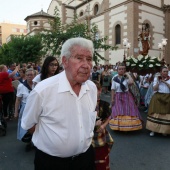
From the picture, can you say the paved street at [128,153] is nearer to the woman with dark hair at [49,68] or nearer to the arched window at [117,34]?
the woman with dark hair at [49,68]

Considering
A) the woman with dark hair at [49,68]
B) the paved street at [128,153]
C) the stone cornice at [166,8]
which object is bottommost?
the paved street at [128,153]

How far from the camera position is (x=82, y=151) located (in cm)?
199

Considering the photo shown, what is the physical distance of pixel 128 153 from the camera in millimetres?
4480

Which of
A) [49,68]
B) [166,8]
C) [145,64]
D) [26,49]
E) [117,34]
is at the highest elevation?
[166,8]

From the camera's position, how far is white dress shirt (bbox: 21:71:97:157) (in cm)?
183

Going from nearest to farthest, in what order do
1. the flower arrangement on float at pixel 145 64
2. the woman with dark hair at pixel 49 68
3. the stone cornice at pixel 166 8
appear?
1. the woman with dark hair at pixel 49 68
2. the flower arrangement on float at pixel 145 64
3. the stone cornice at pixel 166 8

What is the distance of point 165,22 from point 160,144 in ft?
64.0

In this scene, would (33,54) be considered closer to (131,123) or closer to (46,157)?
(131,123)

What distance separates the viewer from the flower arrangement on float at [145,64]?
6.43 meters

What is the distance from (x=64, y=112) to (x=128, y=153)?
3.09m

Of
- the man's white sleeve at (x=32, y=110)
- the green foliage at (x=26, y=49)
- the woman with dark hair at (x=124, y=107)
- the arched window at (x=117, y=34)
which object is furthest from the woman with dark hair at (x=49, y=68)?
the green foliage at (x=26, y=49)

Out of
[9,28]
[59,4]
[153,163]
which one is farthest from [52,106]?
[9,28]

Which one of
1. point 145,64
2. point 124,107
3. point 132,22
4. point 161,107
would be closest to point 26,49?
point 132,22

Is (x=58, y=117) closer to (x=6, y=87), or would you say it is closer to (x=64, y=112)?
(x=64, y=112)
